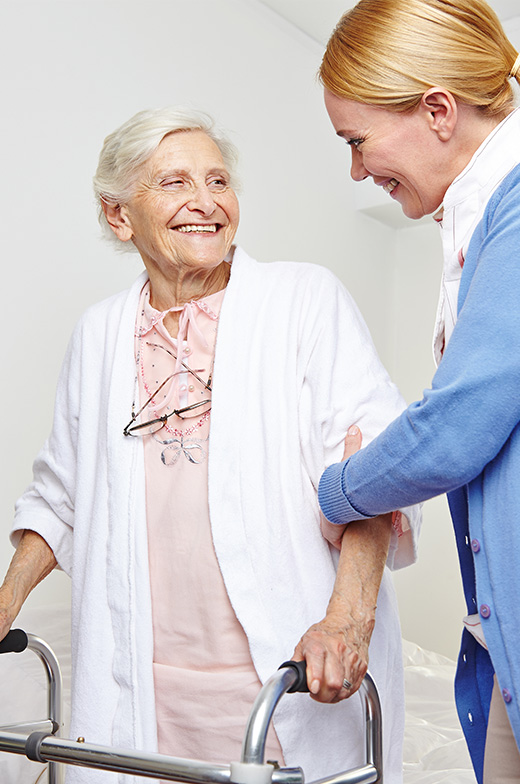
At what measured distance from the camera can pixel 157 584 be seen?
4.82 ft

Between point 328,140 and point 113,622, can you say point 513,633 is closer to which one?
point 113,622

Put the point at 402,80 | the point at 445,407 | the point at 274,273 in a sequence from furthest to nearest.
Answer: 1. the point at 274,273
2. the point at 402,80
3. the point at 445,407

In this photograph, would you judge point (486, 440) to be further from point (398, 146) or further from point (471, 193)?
point (398, 146)

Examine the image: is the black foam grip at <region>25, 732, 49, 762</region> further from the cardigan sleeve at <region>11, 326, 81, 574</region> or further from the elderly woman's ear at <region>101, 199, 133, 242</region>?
the elderly woman's ear at <region>101, 199, 133, 242</region>

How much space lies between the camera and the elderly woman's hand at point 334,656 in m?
1.04

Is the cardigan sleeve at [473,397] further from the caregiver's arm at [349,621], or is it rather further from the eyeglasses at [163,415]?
the eyeglasses at [163,415]

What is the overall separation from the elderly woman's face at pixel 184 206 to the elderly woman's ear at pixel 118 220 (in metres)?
0.04

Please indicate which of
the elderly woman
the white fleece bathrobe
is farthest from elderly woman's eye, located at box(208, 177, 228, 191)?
the elderly woman

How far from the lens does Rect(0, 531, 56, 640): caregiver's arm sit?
1.51 m

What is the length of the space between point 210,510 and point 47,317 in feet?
4.62

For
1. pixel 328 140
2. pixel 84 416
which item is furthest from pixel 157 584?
pixel 328 140

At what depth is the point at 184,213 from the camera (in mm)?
1633

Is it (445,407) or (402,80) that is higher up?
(402,80)

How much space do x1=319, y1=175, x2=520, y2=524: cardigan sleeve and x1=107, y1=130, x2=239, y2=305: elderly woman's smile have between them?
73 centimetres
